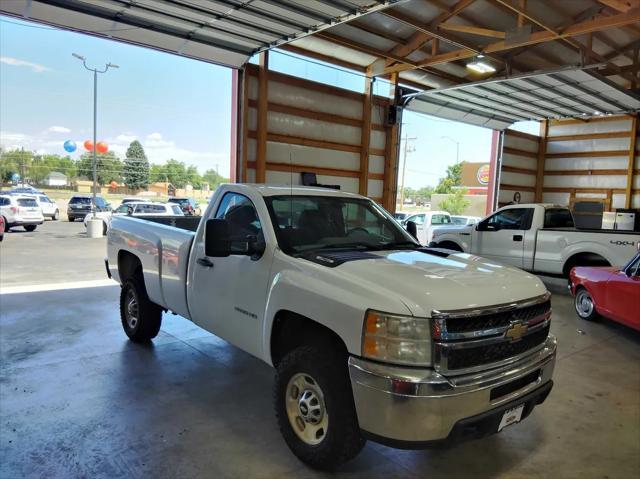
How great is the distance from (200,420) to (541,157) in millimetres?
19477

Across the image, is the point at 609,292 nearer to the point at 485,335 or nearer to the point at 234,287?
the point at 485,335

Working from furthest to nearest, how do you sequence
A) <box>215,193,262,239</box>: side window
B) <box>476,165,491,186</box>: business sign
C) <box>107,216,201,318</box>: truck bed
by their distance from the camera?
1. <box>476,165,491,186</box>: business sign
2. <box>107,216,201,318</box>: truck bed
3. <box>215,193,262,239</box>: side window

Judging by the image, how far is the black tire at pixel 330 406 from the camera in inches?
104

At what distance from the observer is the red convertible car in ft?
18.4

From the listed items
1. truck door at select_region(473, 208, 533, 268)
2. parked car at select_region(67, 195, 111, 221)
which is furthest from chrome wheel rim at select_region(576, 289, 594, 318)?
parked car at select_region(67, 195, 111, 221)

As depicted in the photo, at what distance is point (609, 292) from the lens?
6074 mm

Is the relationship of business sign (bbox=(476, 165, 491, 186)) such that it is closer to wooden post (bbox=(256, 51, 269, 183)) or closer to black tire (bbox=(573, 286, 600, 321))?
wooden post (bbox=(256, 51, 269, 183))

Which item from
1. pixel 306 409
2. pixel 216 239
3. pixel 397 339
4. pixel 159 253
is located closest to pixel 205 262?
pixel 216 239

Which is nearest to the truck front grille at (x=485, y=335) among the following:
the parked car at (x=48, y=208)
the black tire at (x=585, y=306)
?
the black tire at (x=585, y=306)

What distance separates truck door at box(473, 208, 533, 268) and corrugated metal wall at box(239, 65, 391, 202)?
4263mm

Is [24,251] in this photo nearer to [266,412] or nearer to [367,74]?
[367,74]

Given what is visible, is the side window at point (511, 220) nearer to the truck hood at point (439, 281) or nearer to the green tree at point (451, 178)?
the truck hood at point (439, 281)

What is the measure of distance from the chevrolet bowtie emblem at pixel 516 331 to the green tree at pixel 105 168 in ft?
166

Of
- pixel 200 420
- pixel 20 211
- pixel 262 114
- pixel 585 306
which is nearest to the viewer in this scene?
pixel 200 420
